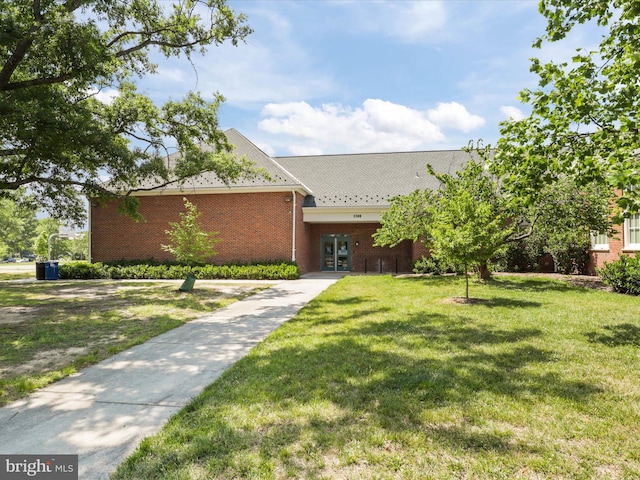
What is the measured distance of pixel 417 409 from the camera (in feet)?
12.3

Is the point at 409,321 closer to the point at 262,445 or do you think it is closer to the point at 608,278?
the point at 262,445

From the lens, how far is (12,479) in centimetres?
289

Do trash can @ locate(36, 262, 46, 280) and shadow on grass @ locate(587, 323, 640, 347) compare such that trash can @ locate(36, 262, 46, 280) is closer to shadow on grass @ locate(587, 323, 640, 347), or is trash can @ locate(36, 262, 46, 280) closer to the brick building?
the brick building

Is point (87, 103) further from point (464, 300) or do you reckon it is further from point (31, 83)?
point (464, 300)

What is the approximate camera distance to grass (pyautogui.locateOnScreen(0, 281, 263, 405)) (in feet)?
17.5

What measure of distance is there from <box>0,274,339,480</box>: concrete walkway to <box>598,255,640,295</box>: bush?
34.8 ft

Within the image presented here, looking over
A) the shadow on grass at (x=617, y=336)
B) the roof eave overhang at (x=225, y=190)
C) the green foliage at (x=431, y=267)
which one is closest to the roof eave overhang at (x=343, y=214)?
the roof eave overhang at (x=225, y=190)

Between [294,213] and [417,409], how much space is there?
51.8ft

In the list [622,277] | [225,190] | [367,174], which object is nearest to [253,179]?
[225,190]

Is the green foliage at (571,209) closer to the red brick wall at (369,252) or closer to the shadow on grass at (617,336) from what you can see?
the shadow on grass at (617,336)

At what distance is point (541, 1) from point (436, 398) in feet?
23.9

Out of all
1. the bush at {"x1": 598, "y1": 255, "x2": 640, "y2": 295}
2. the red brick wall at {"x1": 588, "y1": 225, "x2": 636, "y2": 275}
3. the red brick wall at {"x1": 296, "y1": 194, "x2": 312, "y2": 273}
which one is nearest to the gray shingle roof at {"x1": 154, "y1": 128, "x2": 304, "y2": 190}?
the red brick wall at {"x1": 296, "y1": 194, "x2": 312, "y2": 273}

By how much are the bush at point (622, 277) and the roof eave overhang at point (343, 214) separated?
1018 cm

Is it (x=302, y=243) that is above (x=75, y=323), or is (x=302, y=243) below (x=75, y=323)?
above
